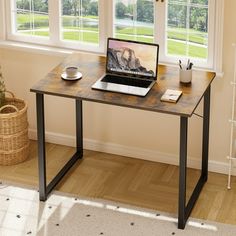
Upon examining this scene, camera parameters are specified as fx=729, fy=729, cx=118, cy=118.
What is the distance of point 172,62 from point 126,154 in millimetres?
839

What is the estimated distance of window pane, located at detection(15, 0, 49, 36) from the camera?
5.47m

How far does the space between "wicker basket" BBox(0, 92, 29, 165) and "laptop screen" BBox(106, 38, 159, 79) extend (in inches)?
34.7

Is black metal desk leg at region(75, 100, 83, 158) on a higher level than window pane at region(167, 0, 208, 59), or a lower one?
lower

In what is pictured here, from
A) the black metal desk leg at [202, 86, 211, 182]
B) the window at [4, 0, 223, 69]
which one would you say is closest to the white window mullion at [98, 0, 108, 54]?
the window at [4, 0, 223, 69]

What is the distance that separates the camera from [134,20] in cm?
521

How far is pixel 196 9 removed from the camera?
502cm

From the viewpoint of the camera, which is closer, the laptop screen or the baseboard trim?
the laptop screen

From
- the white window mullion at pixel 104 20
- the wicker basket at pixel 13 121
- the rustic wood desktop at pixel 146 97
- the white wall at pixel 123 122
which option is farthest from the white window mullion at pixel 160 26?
the wicker basket at pixel 13 121

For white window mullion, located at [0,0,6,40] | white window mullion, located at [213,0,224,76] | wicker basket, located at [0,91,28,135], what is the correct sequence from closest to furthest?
1. white window mullion, located at [213,0,224,76]
2. wicker basket, located at [0,91,28,135]
3. white window mullion, located at [0,0,6,40]

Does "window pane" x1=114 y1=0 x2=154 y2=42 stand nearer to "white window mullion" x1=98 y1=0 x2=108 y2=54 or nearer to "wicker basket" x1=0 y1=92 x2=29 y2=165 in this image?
"white window mullion" x1=98 y1=0 x2=108 y2=54

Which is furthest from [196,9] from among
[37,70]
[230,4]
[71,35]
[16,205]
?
[16,205]

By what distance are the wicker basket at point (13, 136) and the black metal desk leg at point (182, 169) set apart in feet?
4.64

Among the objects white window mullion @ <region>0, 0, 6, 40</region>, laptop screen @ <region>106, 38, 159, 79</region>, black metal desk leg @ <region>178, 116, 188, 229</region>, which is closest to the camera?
black metal desk leg @ <region>178, 116, 188, 229</region>

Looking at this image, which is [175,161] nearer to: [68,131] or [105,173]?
[105,173]
